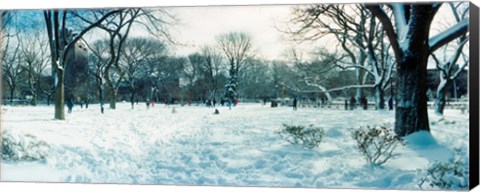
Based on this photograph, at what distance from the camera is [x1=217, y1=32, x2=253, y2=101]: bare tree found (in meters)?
7.58

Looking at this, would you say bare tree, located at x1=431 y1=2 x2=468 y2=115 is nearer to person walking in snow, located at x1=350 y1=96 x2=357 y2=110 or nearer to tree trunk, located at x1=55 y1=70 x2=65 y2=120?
person walking in snow, located at x1=350 y1=96 x2=357 y2=110

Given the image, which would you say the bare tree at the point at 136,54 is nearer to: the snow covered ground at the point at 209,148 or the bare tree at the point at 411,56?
the snow covered ground at the point at 209,148

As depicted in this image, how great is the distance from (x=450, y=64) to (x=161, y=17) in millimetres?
3673

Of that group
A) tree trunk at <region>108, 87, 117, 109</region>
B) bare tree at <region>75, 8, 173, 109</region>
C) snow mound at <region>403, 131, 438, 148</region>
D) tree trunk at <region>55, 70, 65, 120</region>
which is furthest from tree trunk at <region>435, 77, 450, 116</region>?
tree trunk at <region>55, 70, 65, 120</region>

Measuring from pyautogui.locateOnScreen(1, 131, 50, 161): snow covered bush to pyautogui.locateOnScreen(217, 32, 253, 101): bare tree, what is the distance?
2.63 m

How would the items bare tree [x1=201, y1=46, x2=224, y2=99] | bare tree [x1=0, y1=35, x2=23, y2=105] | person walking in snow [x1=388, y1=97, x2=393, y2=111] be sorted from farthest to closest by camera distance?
bare tree [x1=0, y1=35, x2=23, y2=105] → bare tree [x1=201, y1=46, x2=224, y2=99] → person walking in snow [x1=388, y1=97, x2=393, y2=111]

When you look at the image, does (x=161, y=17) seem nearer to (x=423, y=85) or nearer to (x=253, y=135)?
(x=253, y=135)

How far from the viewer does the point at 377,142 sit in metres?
7.14

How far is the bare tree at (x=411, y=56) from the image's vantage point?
704 centimetres

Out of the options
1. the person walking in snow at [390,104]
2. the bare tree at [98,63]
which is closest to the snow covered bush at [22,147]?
the bare tree at [98,63]

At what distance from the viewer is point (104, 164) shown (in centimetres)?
786

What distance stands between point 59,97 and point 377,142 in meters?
4.32

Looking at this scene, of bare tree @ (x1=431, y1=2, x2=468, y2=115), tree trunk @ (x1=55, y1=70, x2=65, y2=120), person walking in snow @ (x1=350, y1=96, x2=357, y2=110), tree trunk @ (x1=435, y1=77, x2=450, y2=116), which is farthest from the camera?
tree trunk @ (x1=55, y1=70, x2=65, y2=120)

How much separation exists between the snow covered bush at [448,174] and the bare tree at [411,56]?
0.47m
